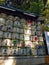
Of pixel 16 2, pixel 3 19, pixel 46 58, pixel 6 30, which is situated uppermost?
pixel 16 2

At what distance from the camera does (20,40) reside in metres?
11.4

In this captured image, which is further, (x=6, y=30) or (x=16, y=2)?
(x=16, y=2)

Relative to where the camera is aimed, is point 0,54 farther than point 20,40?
No

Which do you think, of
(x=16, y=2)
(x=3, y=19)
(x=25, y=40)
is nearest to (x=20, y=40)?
(x=25, y=40)

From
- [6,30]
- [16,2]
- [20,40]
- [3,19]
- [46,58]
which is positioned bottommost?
[46,58]

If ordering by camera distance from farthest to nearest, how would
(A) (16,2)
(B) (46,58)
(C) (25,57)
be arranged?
(A) (16,2)
(B) (46,58)
(C) (25,57)

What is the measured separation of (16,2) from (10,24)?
7.61 m

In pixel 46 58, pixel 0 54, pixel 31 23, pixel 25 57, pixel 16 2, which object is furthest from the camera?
pixel 16 2

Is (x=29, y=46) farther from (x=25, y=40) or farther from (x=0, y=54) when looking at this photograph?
(x=0, y=54)

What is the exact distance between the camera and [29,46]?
11.4 metres

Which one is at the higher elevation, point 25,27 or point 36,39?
point 25,27

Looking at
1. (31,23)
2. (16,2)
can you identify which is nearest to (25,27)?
(31,23)

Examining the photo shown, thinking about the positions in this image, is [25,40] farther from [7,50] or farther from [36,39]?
[7,50]

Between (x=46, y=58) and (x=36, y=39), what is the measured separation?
1.70m
